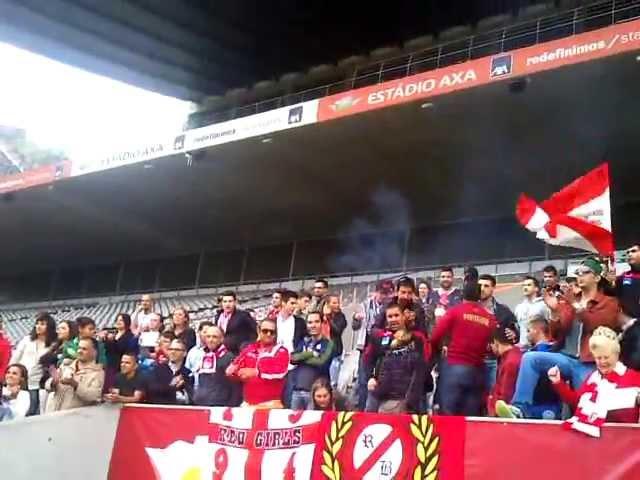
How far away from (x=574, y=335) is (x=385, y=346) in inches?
51.3

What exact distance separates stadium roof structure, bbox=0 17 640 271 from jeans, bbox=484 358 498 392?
4.36m

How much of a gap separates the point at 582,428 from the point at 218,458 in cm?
252

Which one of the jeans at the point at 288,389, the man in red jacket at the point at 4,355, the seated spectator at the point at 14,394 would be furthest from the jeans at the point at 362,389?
the man in red jacket at the point at 4,355

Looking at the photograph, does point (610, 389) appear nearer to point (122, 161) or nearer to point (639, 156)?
point (639, 156)

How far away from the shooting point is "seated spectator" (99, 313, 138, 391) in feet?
24.0

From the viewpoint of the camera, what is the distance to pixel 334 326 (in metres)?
6.93

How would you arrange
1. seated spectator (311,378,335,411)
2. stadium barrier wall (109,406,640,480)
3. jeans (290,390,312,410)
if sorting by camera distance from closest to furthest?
stadium barrier wall (109,406,640,480)
seated spectator (311,378,335,411)
jeans (290,390,312,410)

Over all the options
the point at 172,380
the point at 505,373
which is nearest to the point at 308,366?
the point at 172,380

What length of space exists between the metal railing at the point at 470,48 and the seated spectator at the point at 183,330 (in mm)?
8490

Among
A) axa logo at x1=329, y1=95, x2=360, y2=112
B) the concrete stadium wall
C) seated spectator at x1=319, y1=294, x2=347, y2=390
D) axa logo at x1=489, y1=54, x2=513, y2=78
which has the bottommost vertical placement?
the concrete stadium wall

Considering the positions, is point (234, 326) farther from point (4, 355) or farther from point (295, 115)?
point (295, 115)

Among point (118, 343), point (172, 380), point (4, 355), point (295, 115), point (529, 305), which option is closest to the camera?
point (172, 380)

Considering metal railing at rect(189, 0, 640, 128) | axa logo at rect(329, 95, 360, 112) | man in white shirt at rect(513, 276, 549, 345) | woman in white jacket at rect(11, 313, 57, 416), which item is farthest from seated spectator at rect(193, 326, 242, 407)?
metal railing at rect(189, 0, 640, 128)

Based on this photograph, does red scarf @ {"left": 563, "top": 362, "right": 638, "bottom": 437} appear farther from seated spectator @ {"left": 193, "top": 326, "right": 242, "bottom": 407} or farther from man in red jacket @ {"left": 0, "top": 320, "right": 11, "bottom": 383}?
man in red jacket @ {"left": 0, "top": 320, "right": 11, "bottom": 383}
